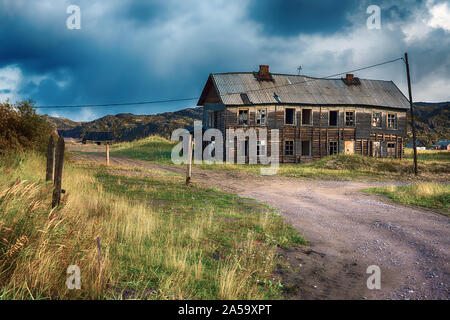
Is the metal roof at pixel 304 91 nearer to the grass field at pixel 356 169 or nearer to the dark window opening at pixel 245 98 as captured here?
the dark window opening at pixel 245 98

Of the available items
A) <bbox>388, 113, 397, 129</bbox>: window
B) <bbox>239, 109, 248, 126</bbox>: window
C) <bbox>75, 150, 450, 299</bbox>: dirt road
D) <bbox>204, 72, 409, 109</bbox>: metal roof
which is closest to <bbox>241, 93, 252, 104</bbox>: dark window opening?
<bbox>204, 72, 409, 109</bbox>: metal roof

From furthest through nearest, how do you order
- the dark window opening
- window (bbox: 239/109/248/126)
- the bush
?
window (bbox: 239/109/248/126), the dark window opening, the bush

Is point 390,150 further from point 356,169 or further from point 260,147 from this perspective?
point 260,147

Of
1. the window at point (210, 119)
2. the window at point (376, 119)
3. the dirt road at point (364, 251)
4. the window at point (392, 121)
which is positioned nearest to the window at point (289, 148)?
the window at point (210, 119)

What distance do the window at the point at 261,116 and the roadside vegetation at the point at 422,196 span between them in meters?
16.4

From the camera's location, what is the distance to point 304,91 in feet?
101

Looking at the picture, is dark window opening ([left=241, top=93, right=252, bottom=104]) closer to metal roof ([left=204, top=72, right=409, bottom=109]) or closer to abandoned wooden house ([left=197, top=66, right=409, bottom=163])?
abandoned wooden house ([left=197, top=66, right=409, bottom=163])

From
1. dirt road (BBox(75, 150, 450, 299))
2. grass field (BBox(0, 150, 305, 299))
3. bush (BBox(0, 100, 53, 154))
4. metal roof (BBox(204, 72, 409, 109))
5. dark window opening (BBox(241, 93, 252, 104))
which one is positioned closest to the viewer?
grass field (BBox(0, 150, 305, 299))

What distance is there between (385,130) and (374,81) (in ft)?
19.5

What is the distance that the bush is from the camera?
466 inches

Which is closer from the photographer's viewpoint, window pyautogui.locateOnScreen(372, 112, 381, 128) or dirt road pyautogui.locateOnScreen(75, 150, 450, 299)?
dirt road pyautogui.locateOnScreen(75, 150, 450, 299)

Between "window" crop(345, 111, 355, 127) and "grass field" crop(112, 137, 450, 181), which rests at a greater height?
"window" crop(345, 111, 355, 127)
